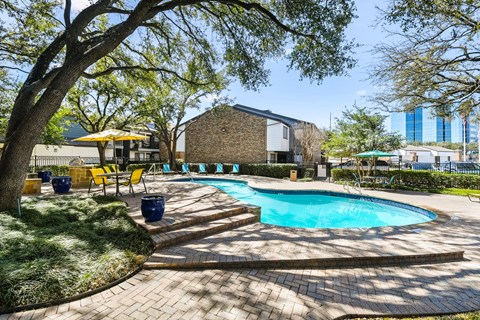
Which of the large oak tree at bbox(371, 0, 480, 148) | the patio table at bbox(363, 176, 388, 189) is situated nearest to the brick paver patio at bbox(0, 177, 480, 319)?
the large oak tree at bbox(371, 0, 480, 148)

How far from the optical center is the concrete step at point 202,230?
4.36 m

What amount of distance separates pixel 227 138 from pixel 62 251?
20.3m

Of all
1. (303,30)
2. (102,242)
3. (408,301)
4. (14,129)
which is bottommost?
(408,301)

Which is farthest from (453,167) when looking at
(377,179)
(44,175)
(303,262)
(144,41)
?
(44,175)

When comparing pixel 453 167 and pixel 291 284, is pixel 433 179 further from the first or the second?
pixel 291 284

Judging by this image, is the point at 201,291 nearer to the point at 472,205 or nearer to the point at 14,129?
the point at 14,129

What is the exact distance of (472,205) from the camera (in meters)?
8.51

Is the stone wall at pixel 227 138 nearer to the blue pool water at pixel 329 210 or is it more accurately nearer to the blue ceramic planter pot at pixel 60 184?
the blue pool water at pixel 329 210

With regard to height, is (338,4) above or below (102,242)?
above

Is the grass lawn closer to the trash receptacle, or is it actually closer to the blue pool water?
the blue pool water

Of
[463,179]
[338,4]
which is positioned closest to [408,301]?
[338,4]

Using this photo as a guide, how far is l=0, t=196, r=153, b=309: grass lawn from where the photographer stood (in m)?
2.77

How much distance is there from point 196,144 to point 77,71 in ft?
62.6

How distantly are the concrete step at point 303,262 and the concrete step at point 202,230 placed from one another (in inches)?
21.5
